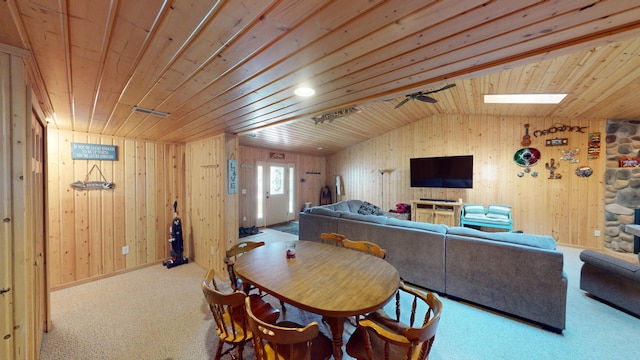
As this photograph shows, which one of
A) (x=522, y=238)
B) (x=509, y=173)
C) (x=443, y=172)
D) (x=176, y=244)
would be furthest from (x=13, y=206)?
(x=509, y=173)

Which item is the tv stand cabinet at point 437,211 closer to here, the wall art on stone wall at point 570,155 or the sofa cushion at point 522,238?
the wall art on stone wall at point 570,155

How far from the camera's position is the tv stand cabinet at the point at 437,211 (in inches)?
210

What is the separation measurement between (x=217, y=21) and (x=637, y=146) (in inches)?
270

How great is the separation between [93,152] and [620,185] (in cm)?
886

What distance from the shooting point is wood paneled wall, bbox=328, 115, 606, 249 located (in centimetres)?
449

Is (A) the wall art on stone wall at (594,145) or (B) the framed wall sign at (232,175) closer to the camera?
(B) the framed wall sign at (232,175)

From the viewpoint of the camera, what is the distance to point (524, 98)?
153 inches

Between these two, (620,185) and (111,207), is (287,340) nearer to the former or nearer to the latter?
(111,207)

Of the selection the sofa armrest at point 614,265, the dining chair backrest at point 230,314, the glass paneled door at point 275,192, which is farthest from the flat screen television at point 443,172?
the dining chair backrest at point 230,314

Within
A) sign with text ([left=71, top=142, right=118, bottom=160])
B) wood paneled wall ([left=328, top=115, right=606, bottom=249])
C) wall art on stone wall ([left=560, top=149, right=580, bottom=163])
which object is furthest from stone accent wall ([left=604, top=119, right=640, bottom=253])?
sign with text ([left=71, top=142, right=118, bottom=160])

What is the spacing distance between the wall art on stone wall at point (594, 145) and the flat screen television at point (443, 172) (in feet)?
6.48

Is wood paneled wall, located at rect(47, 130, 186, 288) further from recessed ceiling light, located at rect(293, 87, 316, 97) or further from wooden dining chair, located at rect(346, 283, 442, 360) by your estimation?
wooden dining chair, located at rect(346, 283, 442, 360)

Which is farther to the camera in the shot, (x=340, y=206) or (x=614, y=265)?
(x=340, y=206)

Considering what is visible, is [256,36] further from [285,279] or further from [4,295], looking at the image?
[4,295]
